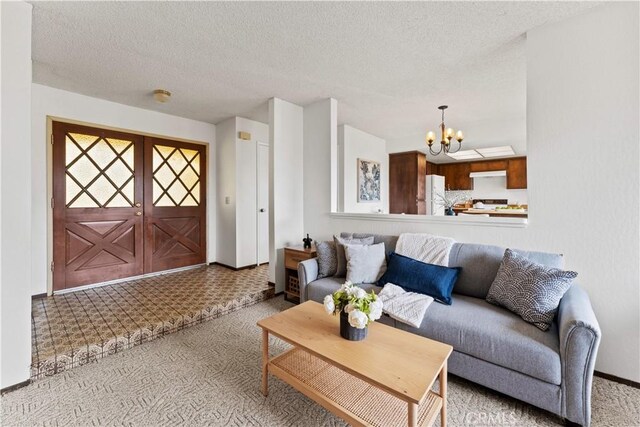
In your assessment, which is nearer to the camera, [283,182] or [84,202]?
[84,202]

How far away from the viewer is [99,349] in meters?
2.19

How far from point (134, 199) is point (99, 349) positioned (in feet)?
7.62

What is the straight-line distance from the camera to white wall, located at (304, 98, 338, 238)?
3.59 m

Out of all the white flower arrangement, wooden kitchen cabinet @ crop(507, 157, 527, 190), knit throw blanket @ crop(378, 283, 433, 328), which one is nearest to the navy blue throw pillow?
knit throw blanket @ crop(378, 283, 433, 328)

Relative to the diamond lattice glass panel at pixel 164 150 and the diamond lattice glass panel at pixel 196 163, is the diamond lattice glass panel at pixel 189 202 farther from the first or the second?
the diamond lattice glass panel at pixel 164 150

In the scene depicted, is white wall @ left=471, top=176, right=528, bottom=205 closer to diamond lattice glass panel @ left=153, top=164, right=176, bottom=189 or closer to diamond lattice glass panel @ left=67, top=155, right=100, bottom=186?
diamond lattice glass panel @ left=153, top=164, right=176, bottom=189

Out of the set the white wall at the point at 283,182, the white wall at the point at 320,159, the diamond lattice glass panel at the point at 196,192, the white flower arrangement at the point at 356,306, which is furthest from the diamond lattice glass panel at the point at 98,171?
the white flower arrangement at the point at 356,306

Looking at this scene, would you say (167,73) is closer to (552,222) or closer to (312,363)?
(312,363)

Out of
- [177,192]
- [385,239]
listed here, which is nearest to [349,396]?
[385,239]

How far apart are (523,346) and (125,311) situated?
10.8ft

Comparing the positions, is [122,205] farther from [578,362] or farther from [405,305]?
[578,362]

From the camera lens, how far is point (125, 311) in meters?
2.80

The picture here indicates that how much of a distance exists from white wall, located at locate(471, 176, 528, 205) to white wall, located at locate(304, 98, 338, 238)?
485cm

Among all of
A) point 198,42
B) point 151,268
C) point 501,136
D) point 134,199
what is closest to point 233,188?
point 134,199
